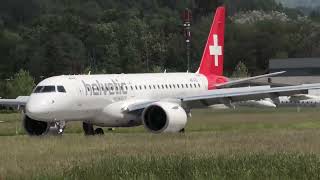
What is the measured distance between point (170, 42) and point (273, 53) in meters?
19.2

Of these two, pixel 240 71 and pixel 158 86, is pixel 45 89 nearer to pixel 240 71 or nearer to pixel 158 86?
pixel 158 86

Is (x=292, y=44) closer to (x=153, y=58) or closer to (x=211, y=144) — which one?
(x=153, y=58)

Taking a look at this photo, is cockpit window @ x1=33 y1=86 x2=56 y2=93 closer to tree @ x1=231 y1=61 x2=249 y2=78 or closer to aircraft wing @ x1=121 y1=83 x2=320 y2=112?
aircraft wing @ x1=121 y1=83 x2=320 y2=112

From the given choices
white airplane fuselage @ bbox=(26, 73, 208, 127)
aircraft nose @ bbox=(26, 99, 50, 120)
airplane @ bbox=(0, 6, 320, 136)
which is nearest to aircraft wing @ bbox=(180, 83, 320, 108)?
airplane @ bbox=(0, 6, 320, 136)

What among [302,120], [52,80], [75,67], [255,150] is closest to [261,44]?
[75,67]

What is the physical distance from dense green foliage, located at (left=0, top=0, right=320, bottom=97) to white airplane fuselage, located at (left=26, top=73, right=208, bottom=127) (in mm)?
82941

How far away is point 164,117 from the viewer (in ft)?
124

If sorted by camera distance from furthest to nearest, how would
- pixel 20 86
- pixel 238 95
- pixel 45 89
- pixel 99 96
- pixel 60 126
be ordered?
1. pixel 20 86
2. pixel 238 95
3. pixel 99 96
4. pixel 60 126
5. pixel 45 89

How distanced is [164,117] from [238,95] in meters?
4.67

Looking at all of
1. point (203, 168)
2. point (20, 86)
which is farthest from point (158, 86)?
point (20, 86)

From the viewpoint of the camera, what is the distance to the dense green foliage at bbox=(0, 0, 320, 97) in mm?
127875

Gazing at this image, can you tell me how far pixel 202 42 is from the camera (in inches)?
5384

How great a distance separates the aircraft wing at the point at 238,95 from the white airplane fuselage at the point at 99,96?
7.55ft

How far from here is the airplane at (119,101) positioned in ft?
121
